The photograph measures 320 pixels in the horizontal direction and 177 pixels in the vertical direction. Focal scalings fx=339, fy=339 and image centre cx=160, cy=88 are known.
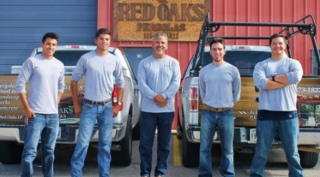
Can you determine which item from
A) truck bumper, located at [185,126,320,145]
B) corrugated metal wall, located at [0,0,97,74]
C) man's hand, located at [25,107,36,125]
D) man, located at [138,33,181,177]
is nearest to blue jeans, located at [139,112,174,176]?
man, located at [138,33,181,177]

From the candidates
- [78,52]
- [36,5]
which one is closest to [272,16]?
[78,52]

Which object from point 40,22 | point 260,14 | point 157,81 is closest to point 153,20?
point 260,14

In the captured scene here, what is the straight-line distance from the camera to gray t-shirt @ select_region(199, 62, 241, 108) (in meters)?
3.91

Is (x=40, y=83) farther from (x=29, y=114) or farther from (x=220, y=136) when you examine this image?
(x=220, y=136)

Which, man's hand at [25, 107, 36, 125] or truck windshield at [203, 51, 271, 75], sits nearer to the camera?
man's hand at [25, 107, 36, 125]

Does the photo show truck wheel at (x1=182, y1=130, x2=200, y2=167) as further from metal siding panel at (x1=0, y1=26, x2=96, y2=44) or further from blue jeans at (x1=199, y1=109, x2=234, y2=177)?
metal siding panel at (x1=0, y1=26, x2=96, y2=44)

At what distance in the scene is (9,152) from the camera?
5.09 meters

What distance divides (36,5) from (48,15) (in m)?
0.46

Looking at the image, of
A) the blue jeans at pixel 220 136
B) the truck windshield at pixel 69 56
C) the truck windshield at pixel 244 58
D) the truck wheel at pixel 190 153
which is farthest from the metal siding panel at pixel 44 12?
the blue jeans at pixel 220 136

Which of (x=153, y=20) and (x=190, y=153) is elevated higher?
(x=153, y=20)

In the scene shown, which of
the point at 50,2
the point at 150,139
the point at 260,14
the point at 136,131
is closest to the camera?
the point at 150,139

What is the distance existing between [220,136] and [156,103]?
2.76 ft

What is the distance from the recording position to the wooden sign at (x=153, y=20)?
9.54m

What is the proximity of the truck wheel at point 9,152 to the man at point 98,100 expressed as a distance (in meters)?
1.78
